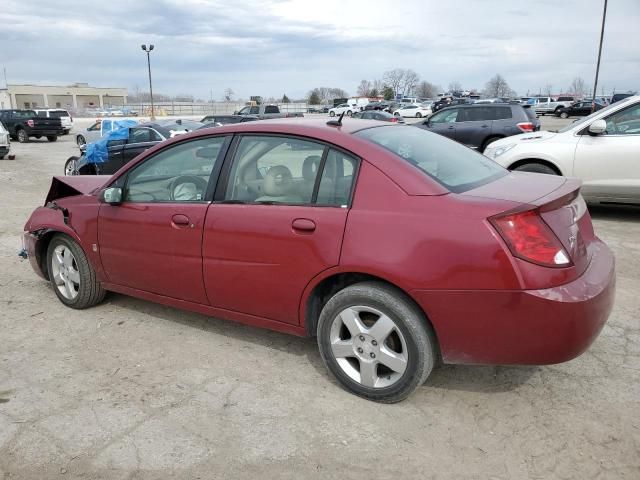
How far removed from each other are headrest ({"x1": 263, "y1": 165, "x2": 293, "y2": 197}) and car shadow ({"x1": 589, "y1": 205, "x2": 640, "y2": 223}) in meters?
5.94

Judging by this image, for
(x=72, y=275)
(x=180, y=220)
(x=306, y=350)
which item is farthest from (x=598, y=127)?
(x=72, y=275)

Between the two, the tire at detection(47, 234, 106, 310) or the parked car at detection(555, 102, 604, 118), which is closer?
the tire at detection(47, 234, 106, 310)

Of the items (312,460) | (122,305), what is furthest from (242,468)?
(122,305)

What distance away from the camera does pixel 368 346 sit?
2998mm

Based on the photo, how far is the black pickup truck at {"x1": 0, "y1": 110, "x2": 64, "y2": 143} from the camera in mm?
27688

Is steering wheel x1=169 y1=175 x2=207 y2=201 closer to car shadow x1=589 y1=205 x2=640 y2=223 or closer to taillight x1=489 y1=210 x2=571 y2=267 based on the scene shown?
taillight x1=489 y1=210 x2=571 y2=267

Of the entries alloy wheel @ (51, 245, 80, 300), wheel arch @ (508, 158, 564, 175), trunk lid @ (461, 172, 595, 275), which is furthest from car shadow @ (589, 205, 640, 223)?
alloy wheel @ (51, 245, 80, 300)

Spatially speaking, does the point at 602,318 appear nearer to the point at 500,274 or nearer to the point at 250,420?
the point at 500,274

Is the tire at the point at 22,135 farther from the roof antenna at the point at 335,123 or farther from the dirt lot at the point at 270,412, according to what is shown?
the roof antenna at the point at 335,123

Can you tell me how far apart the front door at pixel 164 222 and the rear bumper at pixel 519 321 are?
165 centimetres

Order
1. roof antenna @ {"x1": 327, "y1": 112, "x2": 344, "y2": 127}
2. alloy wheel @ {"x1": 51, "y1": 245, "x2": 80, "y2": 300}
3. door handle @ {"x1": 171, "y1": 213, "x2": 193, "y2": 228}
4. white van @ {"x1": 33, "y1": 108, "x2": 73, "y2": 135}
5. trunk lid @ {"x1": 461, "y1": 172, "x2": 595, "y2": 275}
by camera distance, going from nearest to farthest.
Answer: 1. trunk lid @ {"x1": 461, "y1": 172, "x2": 595, "y2": 275}
2. roof antenna @ {"x1": 327, "y1": 112, "x2": 344, "y2": 127}
3. door handle @ {"x1": 171, "y1": 213, "x2": 193, "y2": 228}
4. alloy wheel @ {"x1": 51, "y1": 245, "x2": 80, "y2": 300}
5. white van @ {"x1": 33, "y1": 108, "x2": 73, "y2": 135}

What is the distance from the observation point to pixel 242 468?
2.56m

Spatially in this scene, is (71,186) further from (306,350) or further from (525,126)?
(525,126)

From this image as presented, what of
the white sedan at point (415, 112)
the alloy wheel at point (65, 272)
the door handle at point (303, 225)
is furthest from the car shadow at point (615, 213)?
the white sedan at point (415, 112)
